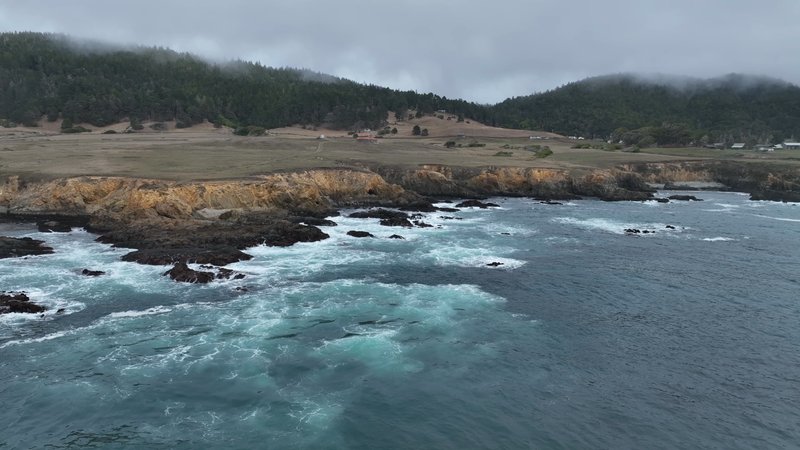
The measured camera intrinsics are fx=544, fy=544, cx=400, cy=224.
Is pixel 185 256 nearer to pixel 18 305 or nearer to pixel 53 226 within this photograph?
pixel 18 305

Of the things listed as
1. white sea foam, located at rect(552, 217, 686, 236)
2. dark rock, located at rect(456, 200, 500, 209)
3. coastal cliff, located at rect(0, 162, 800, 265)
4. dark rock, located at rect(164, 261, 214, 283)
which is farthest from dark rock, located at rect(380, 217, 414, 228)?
dark rock, located at rect(164, 261, 214, 283)

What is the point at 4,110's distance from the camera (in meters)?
142

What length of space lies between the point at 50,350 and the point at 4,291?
1025 cm

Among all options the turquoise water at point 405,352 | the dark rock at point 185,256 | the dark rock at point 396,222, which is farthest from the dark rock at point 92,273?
the dark rock at point 396,222

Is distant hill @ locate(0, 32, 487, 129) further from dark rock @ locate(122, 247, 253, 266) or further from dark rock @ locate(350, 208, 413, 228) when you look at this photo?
dark rock @ locate(122, 247, 253, 266)

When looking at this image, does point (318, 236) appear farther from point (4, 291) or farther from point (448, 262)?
point (4, 291)

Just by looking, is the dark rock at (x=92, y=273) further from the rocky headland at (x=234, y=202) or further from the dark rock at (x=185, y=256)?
the rocky headland at (x=234, y=202)

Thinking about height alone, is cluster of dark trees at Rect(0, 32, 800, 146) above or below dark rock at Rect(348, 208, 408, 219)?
above

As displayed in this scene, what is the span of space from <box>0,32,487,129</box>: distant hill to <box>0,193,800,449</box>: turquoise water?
11657 centimetres

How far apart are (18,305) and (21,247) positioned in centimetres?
1442

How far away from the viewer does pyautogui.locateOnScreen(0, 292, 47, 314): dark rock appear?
1133 inches

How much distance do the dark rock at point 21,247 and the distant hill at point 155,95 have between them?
112590mm

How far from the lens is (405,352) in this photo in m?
25.3

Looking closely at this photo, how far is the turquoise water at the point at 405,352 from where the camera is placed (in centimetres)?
1944
